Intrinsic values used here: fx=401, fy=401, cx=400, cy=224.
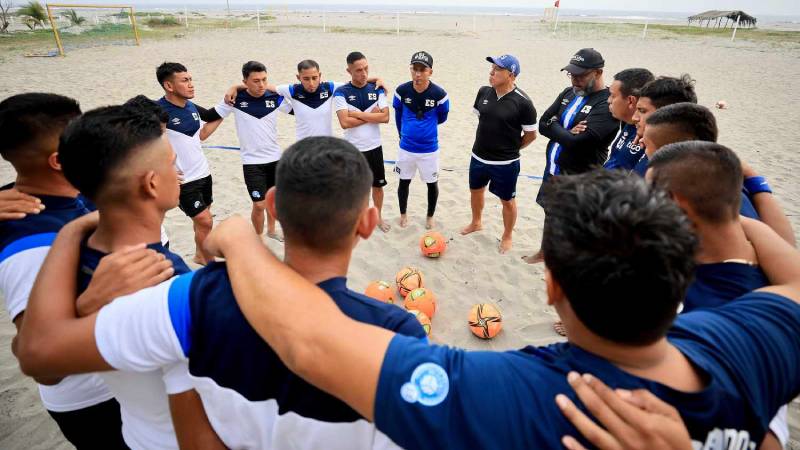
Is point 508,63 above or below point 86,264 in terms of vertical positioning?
above

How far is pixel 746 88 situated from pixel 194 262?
19.3 metres

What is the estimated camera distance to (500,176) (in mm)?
5141

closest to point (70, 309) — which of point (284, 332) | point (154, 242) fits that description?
point (154, 242)

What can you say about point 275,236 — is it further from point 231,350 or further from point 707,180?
point 707,180

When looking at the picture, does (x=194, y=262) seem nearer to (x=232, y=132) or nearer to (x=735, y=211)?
(x=735, y=211)

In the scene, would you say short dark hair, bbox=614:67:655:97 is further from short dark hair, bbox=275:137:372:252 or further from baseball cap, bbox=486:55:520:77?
short dark hair, bbox=275:137:372:252

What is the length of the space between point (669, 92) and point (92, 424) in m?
4.27

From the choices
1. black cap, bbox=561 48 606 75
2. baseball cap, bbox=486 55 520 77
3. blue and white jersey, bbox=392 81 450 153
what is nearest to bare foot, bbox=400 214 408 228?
blue and white jersey, bbox=392 81 450 153

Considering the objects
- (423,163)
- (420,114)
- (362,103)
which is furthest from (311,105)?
(423,163)

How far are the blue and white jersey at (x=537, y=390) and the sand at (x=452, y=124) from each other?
2.61 metres

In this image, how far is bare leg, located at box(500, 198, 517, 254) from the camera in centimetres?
520

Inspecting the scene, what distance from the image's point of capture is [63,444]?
275 centimetres

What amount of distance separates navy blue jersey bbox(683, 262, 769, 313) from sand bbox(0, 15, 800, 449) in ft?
7.25

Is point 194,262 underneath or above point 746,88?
underneath
